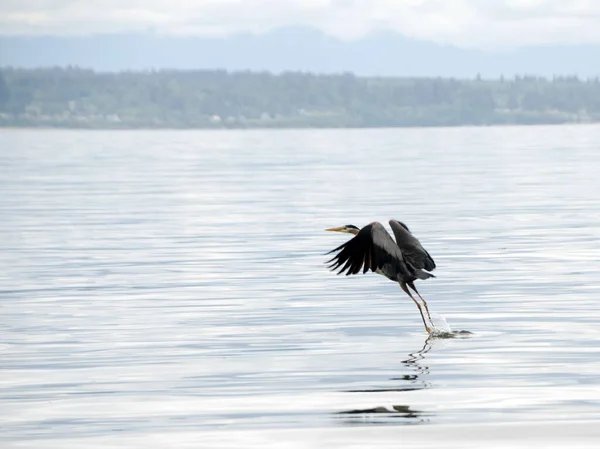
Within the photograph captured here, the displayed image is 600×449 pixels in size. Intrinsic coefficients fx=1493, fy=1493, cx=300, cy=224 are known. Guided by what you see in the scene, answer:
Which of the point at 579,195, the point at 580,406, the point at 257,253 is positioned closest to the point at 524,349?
the point at 580,406

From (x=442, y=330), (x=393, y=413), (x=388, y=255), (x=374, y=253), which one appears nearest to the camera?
(x=393, y=413)

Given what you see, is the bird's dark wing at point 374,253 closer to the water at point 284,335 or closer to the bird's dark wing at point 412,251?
the bird's dark wing at point 412,251

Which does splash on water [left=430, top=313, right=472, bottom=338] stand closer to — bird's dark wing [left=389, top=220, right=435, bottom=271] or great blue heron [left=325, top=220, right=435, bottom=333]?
great blue heron [left=325, top=220, right=435, bottom=333]

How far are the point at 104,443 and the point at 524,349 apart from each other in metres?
4.92

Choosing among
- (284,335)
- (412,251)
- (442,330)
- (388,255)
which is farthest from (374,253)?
(284,335)

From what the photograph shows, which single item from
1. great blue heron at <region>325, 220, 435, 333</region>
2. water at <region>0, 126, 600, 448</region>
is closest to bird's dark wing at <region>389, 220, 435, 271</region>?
great blue heron at <region>325, 220, 435, 333</region>

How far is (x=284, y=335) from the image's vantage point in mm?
14469

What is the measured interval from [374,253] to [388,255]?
179 millimetres

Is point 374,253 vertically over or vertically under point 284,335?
over

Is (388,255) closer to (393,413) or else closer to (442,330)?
(442,330)

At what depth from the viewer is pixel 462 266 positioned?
69.2ft

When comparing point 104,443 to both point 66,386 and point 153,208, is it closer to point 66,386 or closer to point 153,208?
point 66,386

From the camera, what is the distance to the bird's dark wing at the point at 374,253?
46.3 feet

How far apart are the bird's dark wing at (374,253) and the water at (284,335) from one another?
66 centimetres
